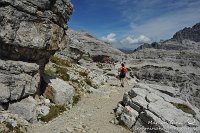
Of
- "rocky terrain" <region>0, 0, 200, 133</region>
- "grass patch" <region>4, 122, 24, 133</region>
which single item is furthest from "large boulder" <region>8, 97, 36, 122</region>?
"grass patch" <region>4, 122, 24, 133</region>

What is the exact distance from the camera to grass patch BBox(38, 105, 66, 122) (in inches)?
789

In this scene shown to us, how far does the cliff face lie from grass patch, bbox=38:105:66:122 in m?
Result: 2.10

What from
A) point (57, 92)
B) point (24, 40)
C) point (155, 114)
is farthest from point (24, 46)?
point (155, 114)

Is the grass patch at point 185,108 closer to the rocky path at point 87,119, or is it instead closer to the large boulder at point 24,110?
the rocky path at point 87,119

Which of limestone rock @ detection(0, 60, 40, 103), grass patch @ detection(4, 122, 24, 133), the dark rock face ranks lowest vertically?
grass patch @ detection(4, 122, 24, 133)

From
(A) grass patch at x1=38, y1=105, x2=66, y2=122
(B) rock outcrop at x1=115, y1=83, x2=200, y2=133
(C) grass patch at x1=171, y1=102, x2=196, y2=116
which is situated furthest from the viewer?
(C) grass patch at x1=171, y1=102, x2=196, y2=116

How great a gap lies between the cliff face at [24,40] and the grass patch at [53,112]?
2.10 metres

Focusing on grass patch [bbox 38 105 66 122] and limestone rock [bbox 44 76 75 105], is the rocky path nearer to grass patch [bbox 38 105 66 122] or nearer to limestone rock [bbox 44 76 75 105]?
grass patch [bbox 38 105 66 122]

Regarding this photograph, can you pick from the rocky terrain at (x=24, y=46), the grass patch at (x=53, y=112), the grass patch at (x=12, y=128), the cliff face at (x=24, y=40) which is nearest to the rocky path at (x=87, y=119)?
the grass patch at (x=53, y=112)

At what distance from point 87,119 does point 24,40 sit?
26.4ft

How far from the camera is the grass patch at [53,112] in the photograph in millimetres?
20039

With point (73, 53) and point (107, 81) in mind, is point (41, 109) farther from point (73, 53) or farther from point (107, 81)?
point (73, 53)

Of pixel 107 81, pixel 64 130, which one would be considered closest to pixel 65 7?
pixel 64 130

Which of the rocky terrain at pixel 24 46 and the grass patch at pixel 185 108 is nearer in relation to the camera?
the rocky terrain at pixel 24 46
